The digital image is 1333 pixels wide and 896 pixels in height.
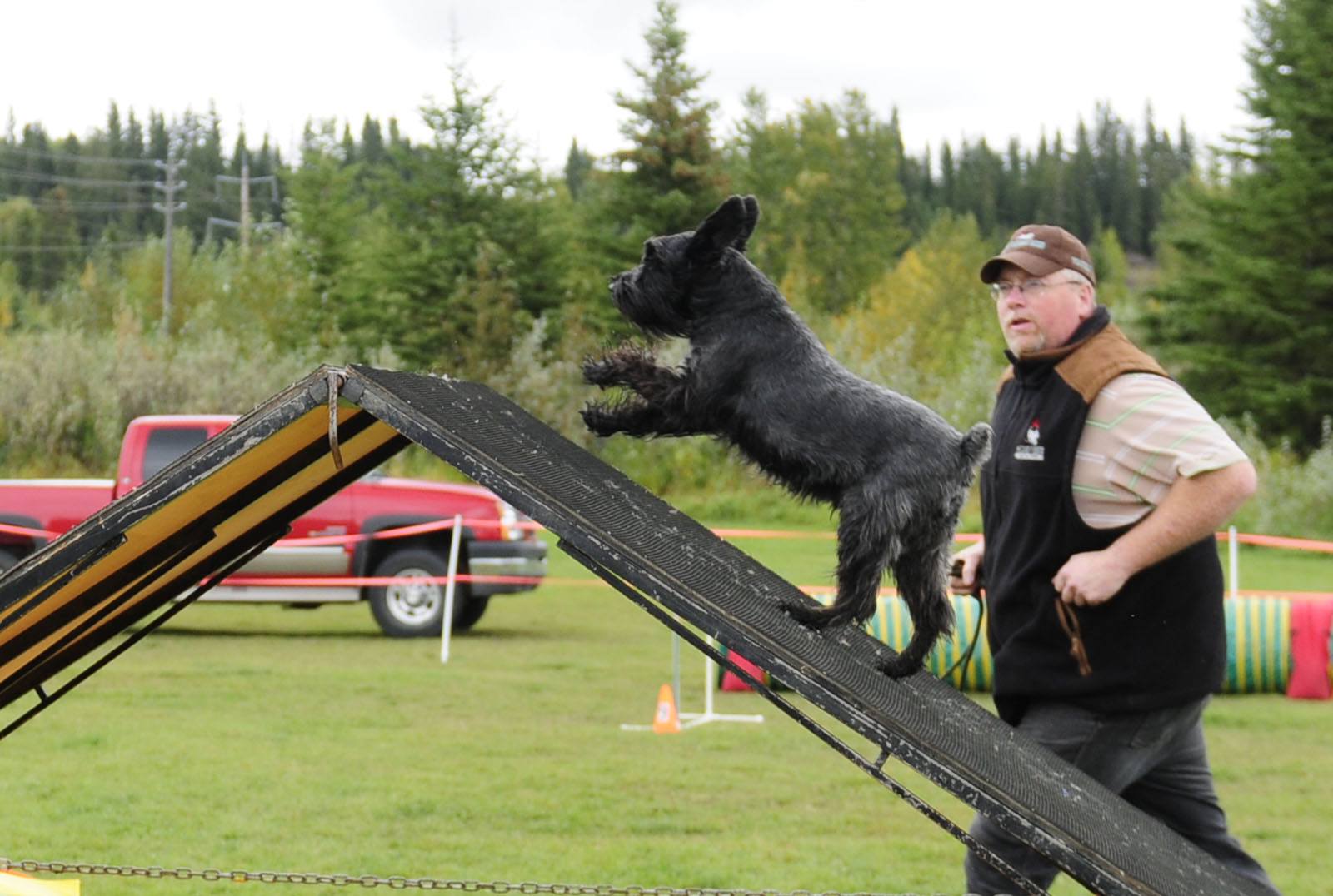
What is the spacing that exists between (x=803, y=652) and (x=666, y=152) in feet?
111

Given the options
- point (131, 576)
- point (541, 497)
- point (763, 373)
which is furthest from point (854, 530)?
point (131, 576)

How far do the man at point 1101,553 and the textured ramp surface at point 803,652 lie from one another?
29cm

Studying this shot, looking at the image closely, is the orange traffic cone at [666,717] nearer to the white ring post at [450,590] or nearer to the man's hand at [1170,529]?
the white ring post at [450,590]

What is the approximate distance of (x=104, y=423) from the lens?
2800 cm

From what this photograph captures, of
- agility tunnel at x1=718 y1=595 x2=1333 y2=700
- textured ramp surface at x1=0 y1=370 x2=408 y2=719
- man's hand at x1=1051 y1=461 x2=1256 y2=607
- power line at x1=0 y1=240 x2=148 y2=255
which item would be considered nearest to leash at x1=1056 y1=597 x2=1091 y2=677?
man's hand at x1=1051 y1=461 x2=1256 y2=607

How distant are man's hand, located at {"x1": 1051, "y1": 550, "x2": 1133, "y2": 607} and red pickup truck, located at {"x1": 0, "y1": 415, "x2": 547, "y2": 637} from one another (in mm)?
10520

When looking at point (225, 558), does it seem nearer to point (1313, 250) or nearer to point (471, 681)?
point (471, 681)

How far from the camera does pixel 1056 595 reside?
141 inches

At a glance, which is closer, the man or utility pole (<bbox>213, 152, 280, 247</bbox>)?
the man

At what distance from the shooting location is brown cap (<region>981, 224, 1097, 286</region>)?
3617 mm

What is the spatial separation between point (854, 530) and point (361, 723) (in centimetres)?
718

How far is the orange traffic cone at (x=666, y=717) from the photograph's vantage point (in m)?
9.08

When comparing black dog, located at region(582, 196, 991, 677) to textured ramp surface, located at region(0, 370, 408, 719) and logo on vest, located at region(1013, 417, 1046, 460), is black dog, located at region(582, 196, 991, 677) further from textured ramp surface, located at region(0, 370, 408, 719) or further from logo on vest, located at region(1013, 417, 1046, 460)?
logo on vest, located at region(1013, 417, 1046, 460)

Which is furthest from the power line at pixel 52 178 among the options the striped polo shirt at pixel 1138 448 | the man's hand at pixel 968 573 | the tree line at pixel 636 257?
the striped polo shirt at pixel 1138 448
